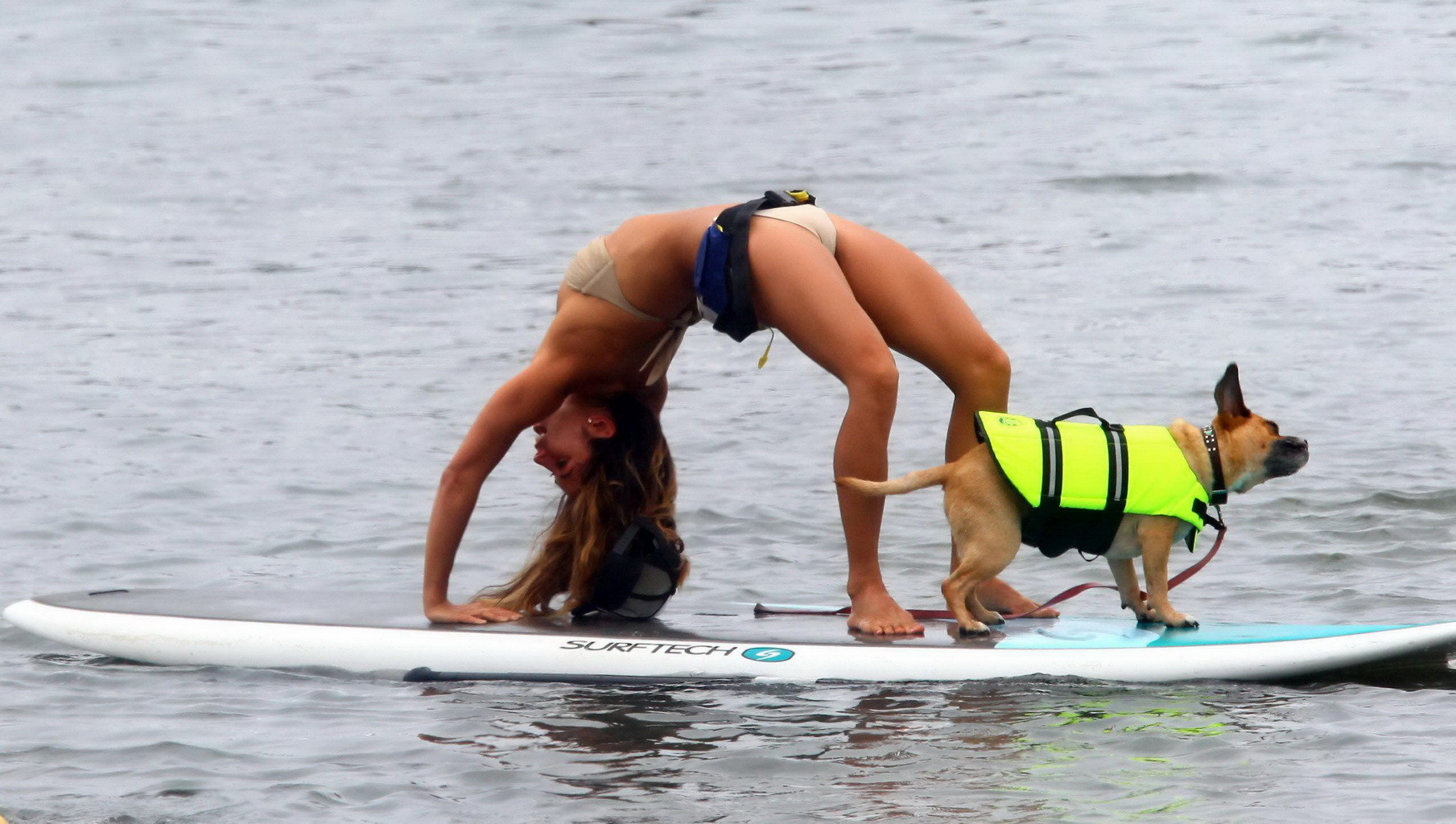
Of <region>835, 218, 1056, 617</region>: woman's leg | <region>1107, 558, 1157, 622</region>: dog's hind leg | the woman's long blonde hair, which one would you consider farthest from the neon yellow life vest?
the woman's long blonde hair

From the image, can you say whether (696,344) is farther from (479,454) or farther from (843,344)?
(843,344)

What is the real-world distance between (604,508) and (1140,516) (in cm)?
180

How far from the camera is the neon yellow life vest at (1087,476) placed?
5.05 metres

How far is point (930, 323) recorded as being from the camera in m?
5.50

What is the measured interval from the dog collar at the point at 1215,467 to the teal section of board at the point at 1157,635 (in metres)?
0.45

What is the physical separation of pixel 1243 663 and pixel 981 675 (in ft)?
2.59

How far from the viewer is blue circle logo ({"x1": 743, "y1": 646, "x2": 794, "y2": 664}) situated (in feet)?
17.6

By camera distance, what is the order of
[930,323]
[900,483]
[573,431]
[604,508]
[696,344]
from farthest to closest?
[696,344] → [604,508] → [573,431] → [930,323] → [900,483]

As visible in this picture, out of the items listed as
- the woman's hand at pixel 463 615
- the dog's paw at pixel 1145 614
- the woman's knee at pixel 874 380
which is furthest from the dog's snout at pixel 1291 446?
the woman's hand at pixel 463 615

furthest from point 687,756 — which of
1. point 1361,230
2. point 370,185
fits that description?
point 370,185

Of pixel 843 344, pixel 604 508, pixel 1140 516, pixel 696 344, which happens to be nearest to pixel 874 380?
pixel 843 344

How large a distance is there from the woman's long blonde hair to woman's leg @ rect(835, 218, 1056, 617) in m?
0.87

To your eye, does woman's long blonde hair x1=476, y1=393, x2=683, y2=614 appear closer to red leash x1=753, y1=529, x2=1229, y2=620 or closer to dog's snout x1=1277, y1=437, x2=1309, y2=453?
red leash x1=753, y1=529, x2=1229, y2=620

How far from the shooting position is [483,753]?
491cm
